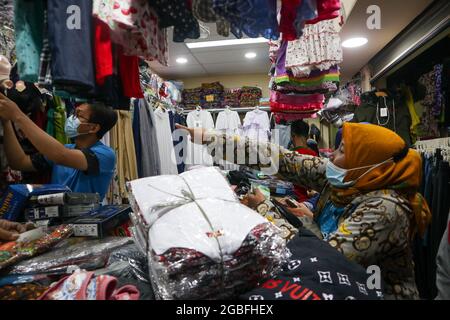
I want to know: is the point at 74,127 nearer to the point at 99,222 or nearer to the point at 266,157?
the point at 99,222

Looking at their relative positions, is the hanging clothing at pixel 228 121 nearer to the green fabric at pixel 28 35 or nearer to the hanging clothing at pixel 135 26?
the hanging clothing at pixel 135 26

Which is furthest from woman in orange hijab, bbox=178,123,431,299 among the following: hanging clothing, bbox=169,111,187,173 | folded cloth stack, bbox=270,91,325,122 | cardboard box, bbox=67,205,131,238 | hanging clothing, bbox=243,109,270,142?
hanging clothing, bbox=243,109,270,142

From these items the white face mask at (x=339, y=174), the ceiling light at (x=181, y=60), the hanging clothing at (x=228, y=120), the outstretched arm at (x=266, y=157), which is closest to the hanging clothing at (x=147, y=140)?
the ceiling light at (x=181, y=60)

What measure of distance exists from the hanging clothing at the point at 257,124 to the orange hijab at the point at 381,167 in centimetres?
355

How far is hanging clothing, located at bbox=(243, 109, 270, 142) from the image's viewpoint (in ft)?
16.0

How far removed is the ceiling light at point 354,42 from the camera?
3007 millimetres

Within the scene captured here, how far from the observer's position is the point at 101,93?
4.29 ft

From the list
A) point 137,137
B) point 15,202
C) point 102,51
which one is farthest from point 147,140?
point 102,51

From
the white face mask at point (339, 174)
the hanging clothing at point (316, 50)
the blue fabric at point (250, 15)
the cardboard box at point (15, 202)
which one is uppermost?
the hanging clothing at point (316, 50)

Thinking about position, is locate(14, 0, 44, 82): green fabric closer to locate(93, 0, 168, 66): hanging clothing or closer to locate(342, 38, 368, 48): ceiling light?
locate(93, 0, 168, 66): hanging clothing

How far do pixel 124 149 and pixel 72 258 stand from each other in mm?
2214

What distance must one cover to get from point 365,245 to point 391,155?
465 mm

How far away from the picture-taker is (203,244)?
650mm
